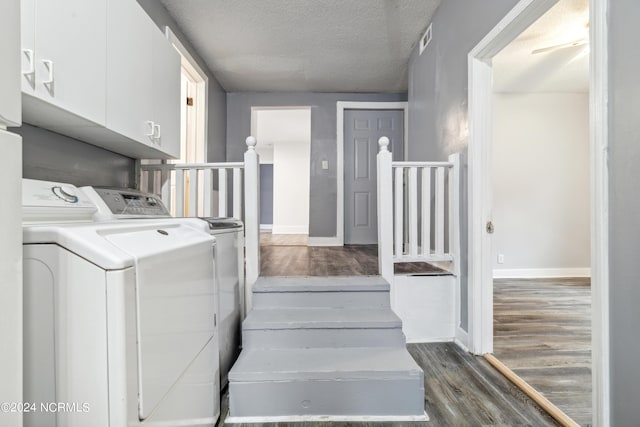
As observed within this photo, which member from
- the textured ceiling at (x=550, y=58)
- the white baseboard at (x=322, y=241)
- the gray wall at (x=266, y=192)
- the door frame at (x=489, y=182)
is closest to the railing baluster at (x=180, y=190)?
the door frame at (x=489, y=182)

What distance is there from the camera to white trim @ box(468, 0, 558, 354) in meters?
2.09

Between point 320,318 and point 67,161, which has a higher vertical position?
point 67,161

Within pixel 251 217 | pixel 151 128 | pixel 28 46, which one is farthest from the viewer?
pixel 251 217

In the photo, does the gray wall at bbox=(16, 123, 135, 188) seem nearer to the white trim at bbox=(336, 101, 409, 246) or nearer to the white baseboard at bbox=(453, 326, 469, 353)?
the white baseboard at bbox=(453, 326, 469, 353)

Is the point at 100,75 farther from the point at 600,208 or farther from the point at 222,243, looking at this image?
the point at 600,208

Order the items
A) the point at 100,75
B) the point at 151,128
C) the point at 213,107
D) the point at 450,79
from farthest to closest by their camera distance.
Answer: the point at 213,107 < the point at 450,79 < the point at 151,128 < the point at 100,75

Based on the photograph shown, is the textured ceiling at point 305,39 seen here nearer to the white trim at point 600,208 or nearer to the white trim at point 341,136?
the white trim at point 341,136

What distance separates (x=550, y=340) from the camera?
7.41 feet

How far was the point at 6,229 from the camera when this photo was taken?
0.61 meters

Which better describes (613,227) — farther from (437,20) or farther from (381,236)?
(437,20)

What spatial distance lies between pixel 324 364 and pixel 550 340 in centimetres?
169

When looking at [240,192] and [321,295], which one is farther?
[240,192]

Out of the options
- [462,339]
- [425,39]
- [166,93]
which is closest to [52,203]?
[166,93]

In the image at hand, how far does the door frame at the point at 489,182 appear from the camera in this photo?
45.8 inches
